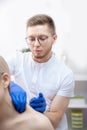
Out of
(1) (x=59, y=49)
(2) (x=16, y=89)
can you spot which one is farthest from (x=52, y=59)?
(1) (x=59, y=49)

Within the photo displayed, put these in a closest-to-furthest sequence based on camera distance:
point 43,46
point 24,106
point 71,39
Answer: point 24,106
point 43,46
point 71,39

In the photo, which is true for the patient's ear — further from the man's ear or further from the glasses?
the glasses

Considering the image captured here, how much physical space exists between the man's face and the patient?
1.76 ft

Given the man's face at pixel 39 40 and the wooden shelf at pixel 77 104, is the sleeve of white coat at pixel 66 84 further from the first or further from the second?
the wooden shelf at pixel 77 104

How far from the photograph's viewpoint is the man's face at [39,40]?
1525mm

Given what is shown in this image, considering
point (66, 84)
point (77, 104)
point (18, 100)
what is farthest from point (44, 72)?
point (77, 104)

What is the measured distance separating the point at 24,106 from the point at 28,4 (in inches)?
67.4

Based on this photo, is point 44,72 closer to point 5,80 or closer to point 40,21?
point 40,21

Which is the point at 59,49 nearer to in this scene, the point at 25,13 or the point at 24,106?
the point at 25,13

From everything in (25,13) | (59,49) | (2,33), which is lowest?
(59,49)

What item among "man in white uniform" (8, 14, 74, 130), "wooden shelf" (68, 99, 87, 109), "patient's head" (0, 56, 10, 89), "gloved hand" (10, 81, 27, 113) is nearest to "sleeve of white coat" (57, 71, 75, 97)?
"man in white uniform" (8, 14, 74, 130)

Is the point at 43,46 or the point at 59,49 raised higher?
the point at 43,46

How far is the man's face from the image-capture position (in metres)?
1.52

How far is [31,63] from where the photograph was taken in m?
1.62
